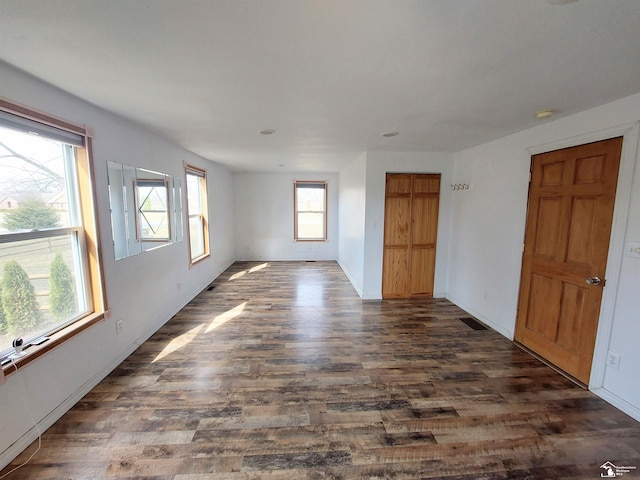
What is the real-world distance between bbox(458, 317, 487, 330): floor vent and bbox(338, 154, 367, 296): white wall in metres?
1.54

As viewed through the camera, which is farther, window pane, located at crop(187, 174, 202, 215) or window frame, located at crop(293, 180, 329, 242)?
window frame, located at crop(293, 180, 329, 242)

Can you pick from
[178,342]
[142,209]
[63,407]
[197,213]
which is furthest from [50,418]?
[197,213]

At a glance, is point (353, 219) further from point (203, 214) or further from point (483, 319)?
point (203, 214)

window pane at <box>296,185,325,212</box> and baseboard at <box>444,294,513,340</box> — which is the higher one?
window pane at <box>296,185,325,212</box>

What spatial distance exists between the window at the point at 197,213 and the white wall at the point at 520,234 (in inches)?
171

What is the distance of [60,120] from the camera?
195 centimetres

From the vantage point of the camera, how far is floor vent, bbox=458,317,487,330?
11.1 ft

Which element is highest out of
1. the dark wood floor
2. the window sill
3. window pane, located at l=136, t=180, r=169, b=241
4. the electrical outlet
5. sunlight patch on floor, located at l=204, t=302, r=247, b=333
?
window pane, located at l=136, t=180, r=169, b=241

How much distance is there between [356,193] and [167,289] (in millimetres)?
3398

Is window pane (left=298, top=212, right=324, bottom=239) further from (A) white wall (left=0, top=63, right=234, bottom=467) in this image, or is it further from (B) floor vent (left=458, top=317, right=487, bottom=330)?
(B) floor vent (left=458, top=317, right=487, bottom=330)

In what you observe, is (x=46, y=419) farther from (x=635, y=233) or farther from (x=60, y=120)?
(x=635, y=233)

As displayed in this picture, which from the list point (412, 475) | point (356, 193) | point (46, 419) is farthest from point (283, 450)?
point (356, 193)

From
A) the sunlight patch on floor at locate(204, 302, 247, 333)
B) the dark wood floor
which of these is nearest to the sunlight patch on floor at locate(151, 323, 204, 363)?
the dark wood floor

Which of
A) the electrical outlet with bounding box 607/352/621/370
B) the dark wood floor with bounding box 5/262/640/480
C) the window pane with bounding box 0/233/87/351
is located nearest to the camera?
the dark wood floor with bounding box 5/262/640/480
